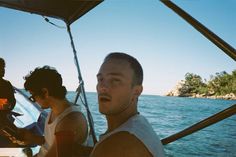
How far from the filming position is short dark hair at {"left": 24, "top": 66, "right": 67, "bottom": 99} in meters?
2.64

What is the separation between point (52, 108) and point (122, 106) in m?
1.26

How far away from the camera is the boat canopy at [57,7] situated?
10.5ft

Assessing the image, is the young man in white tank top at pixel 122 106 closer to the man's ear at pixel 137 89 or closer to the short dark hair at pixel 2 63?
the man's ear at pixel 137 89

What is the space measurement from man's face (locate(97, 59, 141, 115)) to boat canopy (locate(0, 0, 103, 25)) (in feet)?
5.32

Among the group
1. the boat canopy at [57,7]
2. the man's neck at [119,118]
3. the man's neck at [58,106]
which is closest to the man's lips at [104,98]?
the man's neck at [119,118]

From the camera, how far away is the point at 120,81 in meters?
1.55

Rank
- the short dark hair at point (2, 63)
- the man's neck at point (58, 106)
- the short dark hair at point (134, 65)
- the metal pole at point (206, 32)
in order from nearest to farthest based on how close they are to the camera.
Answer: the metal pole at point (206, 32), the short dark hair at point (134, 65), the man's neck at point (58, 106), the short dark hair at point (2, 63)

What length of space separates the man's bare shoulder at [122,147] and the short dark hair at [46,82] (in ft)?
4.84

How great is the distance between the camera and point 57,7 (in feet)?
11.4

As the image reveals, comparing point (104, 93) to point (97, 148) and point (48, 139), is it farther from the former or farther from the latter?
point (48, 139)

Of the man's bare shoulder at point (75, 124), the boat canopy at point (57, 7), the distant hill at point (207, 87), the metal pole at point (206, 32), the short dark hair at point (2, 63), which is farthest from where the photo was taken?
the distant hill at point (207, 87)

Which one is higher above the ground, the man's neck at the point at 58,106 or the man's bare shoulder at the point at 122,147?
the man's neck at the point at 58,106

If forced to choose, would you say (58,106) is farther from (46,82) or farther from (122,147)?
(122,147)

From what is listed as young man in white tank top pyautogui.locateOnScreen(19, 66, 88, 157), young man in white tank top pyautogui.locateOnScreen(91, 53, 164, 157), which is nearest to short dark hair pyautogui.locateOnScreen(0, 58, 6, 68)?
young man in white tank top pyautogui.locateOnScreen(19, 66, 88, 157)
